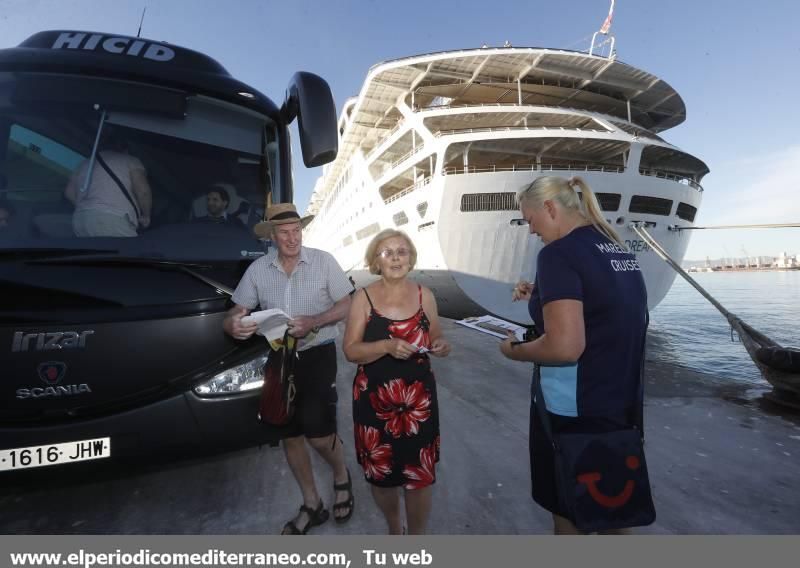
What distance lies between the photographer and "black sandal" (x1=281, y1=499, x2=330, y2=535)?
2160 mm

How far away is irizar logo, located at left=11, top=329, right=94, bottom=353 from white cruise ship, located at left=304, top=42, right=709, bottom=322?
399 inches

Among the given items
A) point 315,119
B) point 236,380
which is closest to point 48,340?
point 236,380

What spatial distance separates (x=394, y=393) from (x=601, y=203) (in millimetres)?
13802

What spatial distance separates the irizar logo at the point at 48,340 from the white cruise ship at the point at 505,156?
1013cm

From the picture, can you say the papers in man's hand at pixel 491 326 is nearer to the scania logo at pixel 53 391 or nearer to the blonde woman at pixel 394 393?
the blonde woman at pixel 394 393

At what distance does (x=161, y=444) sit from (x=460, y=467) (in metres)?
2.06

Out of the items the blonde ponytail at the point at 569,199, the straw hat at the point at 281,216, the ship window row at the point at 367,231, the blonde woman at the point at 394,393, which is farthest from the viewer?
the ship window row at the point at 367,231

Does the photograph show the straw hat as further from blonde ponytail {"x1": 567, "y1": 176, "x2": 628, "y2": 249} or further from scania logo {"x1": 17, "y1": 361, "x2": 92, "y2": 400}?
blonde ponytail {"x1": 567, "y1": 176, "x2": 628, "y2": 249}

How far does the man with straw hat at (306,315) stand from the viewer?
88.0 inches

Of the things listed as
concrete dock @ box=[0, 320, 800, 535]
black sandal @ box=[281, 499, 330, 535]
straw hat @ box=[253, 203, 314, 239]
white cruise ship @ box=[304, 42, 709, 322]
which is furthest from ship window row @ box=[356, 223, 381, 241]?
black sandal @ box=[281, 499, 330, 535]

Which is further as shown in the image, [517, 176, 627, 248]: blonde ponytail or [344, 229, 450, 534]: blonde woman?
[344, 229, 450, 534]: blonde woman

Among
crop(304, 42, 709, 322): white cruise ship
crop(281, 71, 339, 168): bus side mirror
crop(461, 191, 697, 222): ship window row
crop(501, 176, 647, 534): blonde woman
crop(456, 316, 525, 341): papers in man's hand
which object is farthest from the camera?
crop(304, 42, 709, 322): white cruise ship

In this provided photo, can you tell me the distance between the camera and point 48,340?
5.79ft
